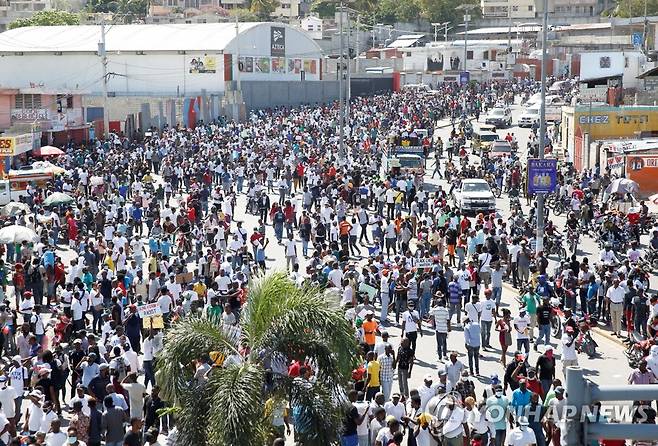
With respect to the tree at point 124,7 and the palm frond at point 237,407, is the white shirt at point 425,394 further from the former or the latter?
the tree at point 124,7

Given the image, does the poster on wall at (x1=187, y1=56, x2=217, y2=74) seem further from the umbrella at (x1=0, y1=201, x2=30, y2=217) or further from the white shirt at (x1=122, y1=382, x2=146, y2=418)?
the white shirt at (x1=122, y1=382, x2=146, y2=418)

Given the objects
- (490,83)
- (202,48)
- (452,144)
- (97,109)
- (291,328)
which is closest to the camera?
(291,328)

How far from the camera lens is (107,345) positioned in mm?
17078

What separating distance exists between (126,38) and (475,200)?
50466 millimetres

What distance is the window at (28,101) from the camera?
54969 millimetres

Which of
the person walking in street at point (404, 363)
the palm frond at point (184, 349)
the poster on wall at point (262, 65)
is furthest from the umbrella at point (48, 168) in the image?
the poster on wall at point (262, 65)

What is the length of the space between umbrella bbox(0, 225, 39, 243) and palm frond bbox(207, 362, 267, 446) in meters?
14.9

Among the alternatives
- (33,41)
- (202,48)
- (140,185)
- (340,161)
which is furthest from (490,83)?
(140,185)

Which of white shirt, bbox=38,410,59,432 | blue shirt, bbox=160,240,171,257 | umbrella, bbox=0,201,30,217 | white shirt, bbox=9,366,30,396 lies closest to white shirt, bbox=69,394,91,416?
white shirt, bbox=38,410,59,432

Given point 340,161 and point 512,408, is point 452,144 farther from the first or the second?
point 512,408

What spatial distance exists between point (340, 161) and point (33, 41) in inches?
1875

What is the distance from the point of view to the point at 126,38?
7950cm

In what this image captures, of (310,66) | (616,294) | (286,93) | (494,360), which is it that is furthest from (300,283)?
(310,66)

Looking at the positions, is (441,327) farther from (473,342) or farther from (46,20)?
(46,20)
